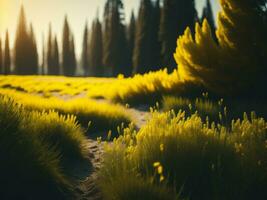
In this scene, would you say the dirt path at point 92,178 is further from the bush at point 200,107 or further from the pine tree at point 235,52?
the pine tree at point 235,52

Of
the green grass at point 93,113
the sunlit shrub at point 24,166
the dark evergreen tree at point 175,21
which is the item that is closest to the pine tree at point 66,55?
the dark evergreen tree at point 175,21

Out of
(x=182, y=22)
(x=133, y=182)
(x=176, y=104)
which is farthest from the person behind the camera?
(x=182, y=22)

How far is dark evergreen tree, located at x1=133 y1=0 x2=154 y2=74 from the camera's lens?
38.9 m

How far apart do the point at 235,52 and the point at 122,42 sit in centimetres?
3668

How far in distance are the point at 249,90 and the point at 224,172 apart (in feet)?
26.4

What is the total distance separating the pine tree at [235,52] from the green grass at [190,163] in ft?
22.2

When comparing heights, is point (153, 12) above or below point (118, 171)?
above

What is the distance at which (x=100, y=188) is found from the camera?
388cm

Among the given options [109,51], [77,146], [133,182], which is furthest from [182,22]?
[133,182]

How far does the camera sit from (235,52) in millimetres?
10891

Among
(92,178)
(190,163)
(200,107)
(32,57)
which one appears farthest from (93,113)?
(32,57)

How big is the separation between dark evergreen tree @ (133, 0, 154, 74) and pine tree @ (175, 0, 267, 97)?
2765cm

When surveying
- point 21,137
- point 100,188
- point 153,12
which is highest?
point 153,12

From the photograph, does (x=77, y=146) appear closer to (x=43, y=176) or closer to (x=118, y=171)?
(x=43, y=176)
